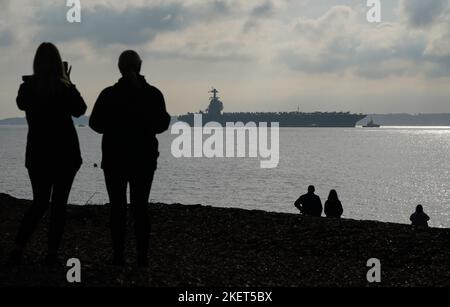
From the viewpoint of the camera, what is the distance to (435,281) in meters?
8.23

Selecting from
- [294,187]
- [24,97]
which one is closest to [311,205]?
[24,97]

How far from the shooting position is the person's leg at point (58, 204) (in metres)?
7.21

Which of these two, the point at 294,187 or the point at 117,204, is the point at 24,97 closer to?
the point at 117,204

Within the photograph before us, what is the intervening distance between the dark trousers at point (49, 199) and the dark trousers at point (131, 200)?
423mm

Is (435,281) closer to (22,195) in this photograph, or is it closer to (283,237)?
(283,237)

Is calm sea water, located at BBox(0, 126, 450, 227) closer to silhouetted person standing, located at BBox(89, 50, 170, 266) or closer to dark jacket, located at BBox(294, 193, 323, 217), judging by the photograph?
dark jacket, located at BBox(294, 193, 323, 217)

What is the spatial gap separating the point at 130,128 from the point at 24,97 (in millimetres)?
1118

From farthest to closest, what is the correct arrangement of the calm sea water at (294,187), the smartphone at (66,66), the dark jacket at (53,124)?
the calm sea water at (294,187) → the smartphone at (66,66) → the dark jacket at (53,124)

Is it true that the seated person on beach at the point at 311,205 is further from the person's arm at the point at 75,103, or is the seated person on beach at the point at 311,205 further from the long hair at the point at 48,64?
the long hair at the point at 48,64

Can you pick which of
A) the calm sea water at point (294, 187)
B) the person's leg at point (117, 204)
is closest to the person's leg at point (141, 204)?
the person's leg at point (117, 204)

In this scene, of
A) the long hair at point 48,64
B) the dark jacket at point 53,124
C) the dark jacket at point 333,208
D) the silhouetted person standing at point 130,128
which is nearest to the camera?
the long hair at point 48,64

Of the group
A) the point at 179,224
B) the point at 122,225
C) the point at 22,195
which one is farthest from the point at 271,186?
the point at 122,225

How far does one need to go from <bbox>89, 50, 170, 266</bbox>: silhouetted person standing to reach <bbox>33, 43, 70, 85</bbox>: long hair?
0.50 meters
